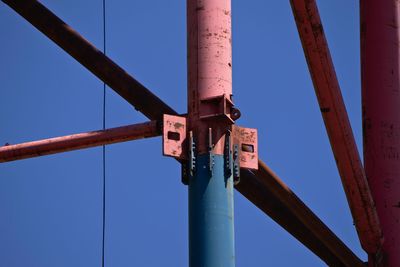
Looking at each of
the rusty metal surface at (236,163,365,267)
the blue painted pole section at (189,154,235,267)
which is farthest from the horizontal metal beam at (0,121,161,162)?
the rusty metal surface at (236,163,365,267)

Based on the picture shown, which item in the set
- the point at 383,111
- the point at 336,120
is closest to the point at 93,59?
the point at 336,120

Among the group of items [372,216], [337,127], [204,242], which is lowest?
[204,242]

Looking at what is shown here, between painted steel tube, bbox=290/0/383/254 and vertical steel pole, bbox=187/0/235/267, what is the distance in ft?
4.74

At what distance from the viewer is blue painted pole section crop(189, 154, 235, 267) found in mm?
9547

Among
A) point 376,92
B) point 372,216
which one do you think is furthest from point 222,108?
point 376,92

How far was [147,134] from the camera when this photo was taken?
10.3 metres

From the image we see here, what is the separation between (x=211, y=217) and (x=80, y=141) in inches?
67.7

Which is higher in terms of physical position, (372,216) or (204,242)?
(372,216)

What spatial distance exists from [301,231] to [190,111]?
395cm

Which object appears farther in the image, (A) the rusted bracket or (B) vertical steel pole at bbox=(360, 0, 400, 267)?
(B) vertical steel pole at bbox=(360, 0, 400, 267)

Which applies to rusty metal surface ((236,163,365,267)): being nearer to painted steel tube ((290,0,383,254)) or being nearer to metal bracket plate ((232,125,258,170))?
painted steel tube ((290,0,383,254))

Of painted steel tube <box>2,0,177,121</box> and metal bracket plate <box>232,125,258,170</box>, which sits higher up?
painted steel tube <box>2,0,177,121</box>

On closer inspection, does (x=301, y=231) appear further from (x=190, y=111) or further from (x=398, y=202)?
(x=190, y=111)

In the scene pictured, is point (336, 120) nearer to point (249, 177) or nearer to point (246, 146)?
point (249, 177)
